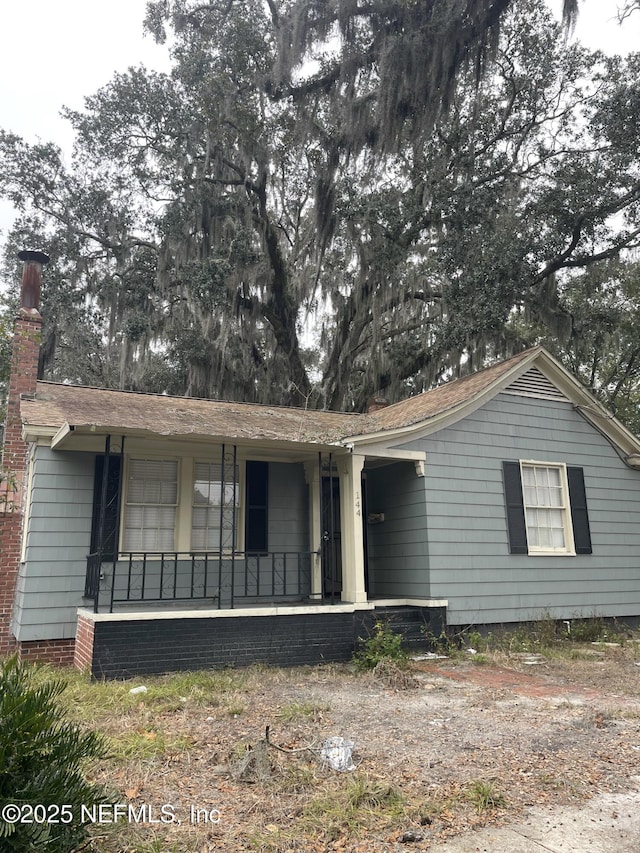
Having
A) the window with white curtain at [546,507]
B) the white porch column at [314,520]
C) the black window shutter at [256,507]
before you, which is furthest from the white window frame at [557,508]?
the black window shutter at [256,507]

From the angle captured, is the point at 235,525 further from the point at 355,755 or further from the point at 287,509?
the point at 355,755

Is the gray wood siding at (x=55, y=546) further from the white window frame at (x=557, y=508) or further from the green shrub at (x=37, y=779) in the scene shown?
the white window frame at (x=557, y=508)

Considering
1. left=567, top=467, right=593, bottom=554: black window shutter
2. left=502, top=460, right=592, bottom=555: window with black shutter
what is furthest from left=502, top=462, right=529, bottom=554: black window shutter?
left=567, top=467, right=593, bottom=554: black window shutter

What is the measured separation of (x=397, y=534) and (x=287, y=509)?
1701 mm

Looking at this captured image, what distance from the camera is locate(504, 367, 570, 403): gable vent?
10008mm

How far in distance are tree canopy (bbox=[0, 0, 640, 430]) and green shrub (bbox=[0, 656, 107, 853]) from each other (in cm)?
1194

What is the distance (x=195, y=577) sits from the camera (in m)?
8.57

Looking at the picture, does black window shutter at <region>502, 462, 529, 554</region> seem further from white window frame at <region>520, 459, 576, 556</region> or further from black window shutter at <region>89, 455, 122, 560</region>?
black window shutter at <region>89, 455, 122, 560</region>

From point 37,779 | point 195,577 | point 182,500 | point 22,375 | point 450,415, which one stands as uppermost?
point 22,375

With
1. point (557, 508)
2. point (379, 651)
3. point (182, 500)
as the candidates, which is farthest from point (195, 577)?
point (557, 508)

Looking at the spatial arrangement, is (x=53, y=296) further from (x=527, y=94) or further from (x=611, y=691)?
(x=611, y=691)

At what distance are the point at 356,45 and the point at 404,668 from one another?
13790 millimetres

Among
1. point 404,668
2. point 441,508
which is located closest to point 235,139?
point 441,508

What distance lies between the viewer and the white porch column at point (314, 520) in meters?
9.18
